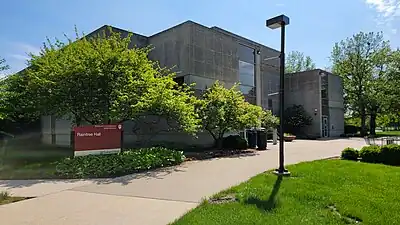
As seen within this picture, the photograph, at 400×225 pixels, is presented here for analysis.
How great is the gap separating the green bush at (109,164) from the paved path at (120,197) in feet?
2.17

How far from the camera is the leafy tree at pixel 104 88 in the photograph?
41.1 feet

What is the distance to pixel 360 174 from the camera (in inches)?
350

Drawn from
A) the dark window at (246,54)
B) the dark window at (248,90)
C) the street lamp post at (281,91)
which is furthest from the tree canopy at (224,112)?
the dark window at (246,54)

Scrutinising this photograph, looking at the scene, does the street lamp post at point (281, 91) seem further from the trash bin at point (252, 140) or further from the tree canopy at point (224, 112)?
the trash bin at point (252, 140)

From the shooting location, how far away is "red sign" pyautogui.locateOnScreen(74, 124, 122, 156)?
10797mm

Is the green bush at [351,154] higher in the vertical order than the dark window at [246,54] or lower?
lower

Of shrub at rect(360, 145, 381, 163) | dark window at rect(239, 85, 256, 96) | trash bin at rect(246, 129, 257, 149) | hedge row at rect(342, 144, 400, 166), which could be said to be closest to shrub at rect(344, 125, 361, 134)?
dark window at rect(239, 85, 256, 96)

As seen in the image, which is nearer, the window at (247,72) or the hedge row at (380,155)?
the hedge row at (380,155)

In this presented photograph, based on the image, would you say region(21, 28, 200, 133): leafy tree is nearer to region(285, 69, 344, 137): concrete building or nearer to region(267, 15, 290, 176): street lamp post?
region(267, 15, 290, 176): street lamp post

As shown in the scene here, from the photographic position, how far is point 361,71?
131 ft

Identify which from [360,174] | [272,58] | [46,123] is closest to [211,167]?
[360,174]

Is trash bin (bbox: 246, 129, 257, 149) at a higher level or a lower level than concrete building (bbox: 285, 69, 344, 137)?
lower

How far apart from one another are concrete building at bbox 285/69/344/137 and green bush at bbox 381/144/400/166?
2175cm

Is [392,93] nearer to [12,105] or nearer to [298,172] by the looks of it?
[298,172]
